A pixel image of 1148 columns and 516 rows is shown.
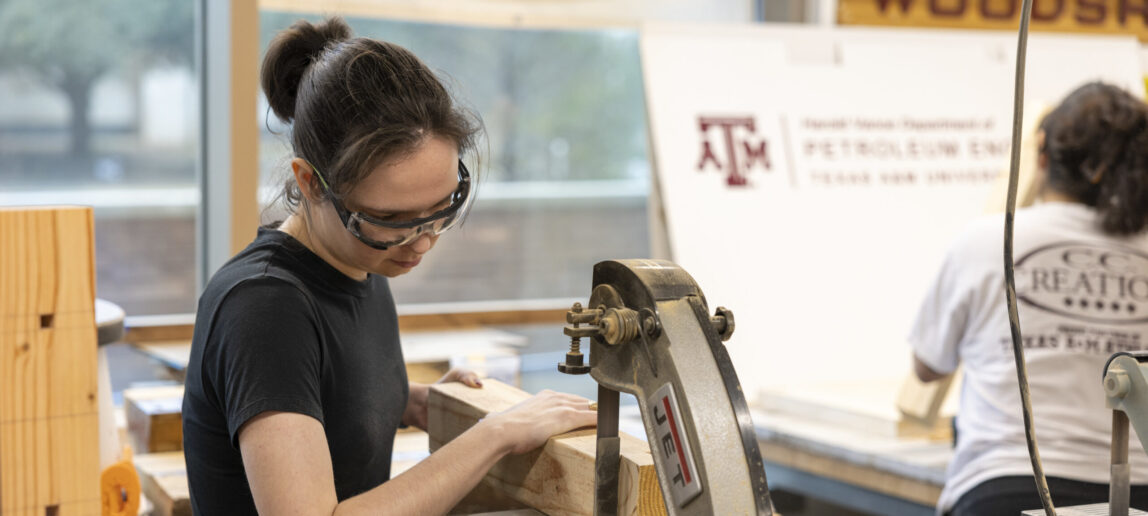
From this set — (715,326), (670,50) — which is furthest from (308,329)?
(670,50)

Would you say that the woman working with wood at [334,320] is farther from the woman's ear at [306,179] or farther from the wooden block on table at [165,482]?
the wooden block on table at [165,482]

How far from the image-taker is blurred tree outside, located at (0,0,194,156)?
3215mm

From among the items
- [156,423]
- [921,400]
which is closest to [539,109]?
[921,400]

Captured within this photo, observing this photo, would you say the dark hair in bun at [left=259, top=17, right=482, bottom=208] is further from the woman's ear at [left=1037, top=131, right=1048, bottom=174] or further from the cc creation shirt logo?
the woman's ear at [left=1037, top=131, right=1048, bottom=174]

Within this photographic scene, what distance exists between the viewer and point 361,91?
1.34 meters

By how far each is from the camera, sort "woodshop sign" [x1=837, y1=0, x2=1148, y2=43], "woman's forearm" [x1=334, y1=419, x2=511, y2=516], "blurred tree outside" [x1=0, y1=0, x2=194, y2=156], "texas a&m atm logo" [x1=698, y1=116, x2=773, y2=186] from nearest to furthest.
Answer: "woman's forearm" [x1=334, y1=419, x2=511, y2=516], "blurred tree outside" [x1=0, y1=0, x2=194, y2=156], "texas a&m atm logo" [x1=698, y1=116, x2=773, y2=186], "woodshop sign" [x1=837, y1=0, x2=1148, y2=43]

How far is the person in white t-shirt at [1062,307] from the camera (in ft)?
7.33

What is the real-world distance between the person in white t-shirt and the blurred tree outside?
2229 millimetres

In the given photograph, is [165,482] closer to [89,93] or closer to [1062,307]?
[1062,307]

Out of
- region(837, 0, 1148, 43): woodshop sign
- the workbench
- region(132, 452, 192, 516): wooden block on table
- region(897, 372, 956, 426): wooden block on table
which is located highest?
region(837, 0, 1148, 43): woodshop sign

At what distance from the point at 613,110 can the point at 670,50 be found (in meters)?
1.03

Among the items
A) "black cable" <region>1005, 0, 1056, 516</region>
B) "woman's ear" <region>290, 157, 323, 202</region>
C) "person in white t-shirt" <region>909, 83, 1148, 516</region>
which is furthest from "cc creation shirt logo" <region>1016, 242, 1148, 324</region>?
"woman's ear" <region>290, 157, 323, 202</region>

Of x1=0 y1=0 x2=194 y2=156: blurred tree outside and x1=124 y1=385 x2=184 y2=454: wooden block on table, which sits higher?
x1=0 y1=0 x2=194 y2=156: blurred tree outside

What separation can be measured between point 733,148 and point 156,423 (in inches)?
77.0
